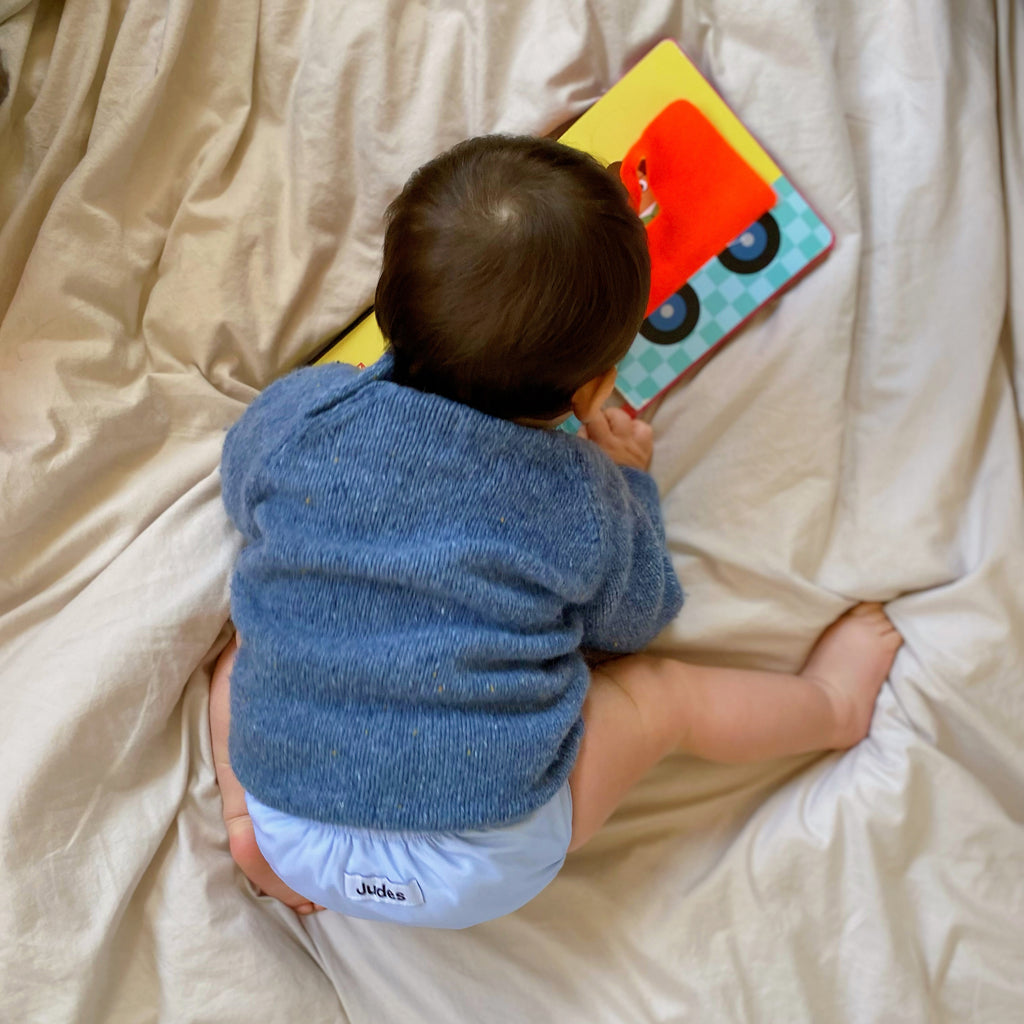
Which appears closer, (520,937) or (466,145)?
(466,145)

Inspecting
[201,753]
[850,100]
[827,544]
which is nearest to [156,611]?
[201,753]

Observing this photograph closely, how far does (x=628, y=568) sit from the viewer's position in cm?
72

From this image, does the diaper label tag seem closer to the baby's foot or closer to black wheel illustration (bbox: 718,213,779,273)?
the baby's foot

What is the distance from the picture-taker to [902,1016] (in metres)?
0.77

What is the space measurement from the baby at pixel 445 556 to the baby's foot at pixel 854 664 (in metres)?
0.30

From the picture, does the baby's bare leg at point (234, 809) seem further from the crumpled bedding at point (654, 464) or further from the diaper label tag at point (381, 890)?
the diaper label tag at point (381, 890)

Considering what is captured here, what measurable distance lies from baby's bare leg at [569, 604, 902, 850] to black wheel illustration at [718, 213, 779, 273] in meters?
0.35

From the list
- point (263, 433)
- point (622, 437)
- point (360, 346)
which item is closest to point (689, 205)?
point (622, 437)

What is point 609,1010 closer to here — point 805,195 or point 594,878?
point 594,878

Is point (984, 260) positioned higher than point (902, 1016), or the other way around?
point (984, 260)

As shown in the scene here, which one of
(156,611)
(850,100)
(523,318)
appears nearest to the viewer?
(523,318)

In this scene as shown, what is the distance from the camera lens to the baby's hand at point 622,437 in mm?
862

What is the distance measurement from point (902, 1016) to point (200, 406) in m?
0.80

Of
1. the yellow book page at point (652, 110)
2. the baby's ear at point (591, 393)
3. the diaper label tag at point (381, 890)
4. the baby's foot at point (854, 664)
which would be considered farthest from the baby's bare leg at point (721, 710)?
the yellow book page at point (652, 110)
